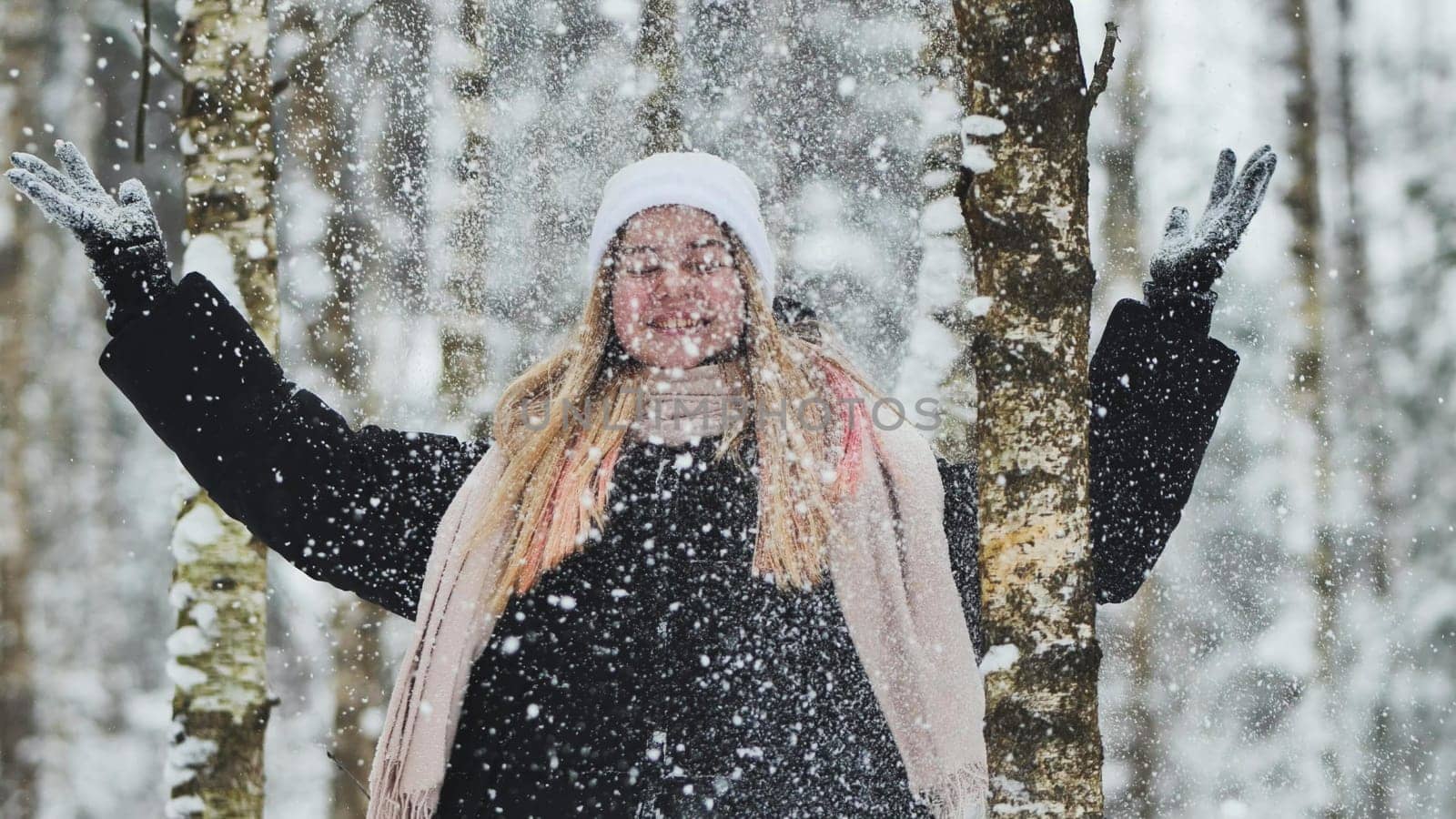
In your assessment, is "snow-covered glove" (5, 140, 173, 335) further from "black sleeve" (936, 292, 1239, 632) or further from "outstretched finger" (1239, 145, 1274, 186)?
"outstretched finger" (1239, 145, 1274, 186)

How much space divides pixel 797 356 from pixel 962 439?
165cm

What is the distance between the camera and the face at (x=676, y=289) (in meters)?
2.56

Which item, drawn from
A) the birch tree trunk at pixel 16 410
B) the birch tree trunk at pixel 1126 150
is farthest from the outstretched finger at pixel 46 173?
the birch tree trunk at pixel 16 410

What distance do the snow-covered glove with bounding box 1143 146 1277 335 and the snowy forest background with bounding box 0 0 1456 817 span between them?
1706mm

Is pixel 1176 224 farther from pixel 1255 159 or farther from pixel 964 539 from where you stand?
pixel 964 539

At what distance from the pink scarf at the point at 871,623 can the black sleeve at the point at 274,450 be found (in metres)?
0.19

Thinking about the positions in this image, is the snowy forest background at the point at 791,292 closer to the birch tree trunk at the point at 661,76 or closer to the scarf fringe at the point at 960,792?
the birch tree trunk at the point at 661,76

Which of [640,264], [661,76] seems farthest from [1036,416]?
[661,76]

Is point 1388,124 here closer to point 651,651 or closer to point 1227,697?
point 1227,697

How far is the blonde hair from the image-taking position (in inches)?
99.0

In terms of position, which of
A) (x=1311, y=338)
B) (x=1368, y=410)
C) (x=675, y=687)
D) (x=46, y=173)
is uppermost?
(x=1311, y=338)

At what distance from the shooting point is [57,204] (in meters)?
2.39

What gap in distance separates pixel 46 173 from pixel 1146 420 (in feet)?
7.74

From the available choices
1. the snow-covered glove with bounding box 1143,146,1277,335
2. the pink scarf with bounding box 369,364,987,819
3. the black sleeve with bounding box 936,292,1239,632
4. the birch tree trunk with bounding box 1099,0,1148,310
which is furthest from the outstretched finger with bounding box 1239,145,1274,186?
the birch tree trunk with bounding box 1099,0,1148,310
